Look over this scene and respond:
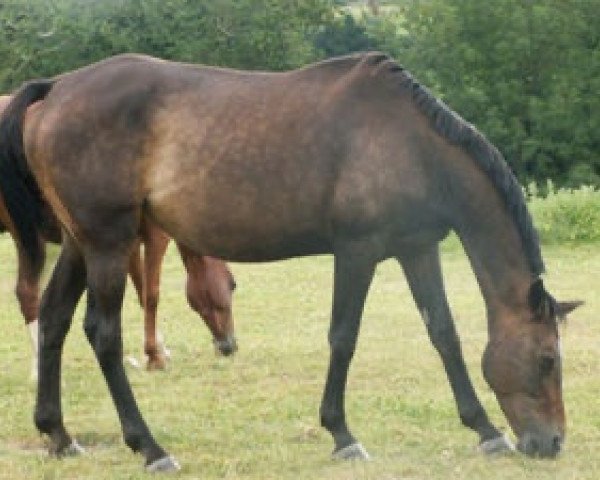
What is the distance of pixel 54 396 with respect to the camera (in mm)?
6336

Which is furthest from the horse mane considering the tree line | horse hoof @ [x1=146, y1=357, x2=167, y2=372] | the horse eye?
the tree line

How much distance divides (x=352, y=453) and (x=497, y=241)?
47.6 inches

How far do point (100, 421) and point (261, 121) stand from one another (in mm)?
2096

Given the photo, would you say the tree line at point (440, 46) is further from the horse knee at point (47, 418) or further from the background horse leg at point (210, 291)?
the horse knee at point (47, 418)

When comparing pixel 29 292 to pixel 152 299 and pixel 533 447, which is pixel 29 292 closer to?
pixel 152 299

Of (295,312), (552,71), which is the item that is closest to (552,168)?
(552,71)

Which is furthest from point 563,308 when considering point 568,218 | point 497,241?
point 568,218

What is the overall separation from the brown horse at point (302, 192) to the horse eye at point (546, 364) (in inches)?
0.4

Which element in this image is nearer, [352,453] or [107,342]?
[352,453]

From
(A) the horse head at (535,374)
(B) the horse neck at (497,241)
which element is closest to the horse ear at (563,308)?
(A) the horse head at (535,374)

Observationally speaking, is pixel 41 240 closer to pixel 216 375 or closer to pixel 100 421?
pixel 100 421

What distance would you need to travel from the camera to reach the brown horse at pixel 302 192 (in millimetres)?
5754

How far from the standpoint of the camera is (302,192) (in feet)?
19.1

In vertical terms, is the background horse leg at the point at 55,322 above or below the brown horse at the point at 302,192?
below
